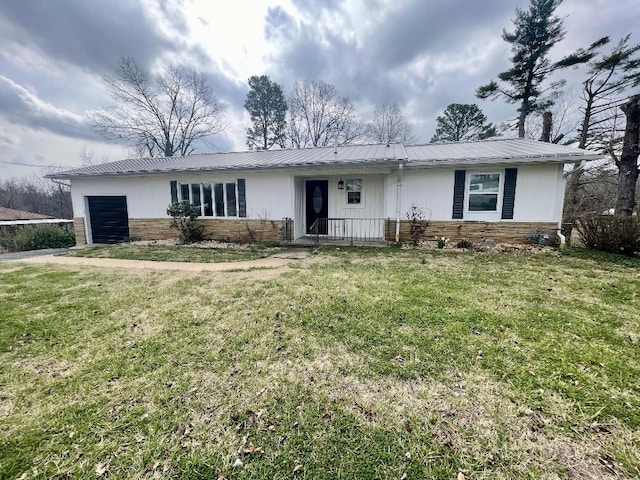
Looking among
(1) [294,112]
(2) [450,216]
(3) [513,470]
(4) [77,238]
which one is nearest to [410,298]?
(3) [513,470]

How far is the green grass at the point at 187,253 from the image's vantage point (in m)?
7.89

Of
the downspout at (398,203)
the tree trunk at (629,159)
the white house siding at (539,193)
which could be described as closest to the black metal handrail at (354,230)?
the downspout at (398,203)

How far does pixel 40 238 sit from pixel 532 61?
26.7 m

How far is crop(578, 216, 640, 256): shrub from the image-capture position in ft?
23.4

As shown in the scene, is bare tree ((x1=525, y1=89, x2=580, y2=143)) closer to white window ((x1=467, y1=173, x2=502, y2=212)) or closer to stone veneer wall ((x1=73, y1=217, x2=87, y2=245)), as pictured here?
white window ((x1=467, y1=173, x2=502, y2=212))

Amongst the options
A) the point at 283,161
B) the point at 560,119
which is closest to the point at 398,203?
the point at 283,161

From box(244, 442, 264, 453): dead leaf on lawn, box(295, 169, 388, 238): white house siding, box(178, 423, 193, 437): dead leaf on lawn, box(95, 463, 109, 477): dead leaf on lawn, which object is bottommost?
box(95, 463, 109, 477): dead leaf on lawn

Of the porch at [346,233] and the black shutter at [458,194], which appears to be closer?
the black shutter at [458,194]

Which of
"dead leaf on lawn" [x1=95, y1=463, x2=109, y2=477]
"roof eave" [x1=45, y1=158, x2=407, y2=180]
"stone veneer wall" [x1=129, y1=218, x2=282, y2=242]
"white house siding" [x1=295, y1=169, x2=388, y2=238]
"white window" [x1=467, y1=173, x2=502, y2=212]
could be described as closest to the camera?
"dead leaf on lawn" [x1=95, y1=463, x2=109, y2=477]

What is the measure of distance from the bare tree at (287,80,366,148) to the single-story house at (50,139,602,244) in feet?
48.1

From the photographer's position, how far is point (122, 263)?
730 cm

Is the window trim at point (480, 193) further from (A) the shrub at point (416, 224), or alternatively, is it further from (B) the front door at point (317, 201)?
(B) the front door at point (317, 201)

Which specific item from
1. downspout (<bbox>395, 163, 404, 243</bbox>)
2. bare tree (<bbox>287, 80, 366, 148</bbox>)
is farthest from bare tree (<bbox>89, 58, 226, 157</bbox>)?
downspout (<bbox>395, 163, 404, 243</bbox>)

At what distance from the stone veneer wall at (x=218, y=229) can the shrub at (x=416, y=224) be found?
480 cm
